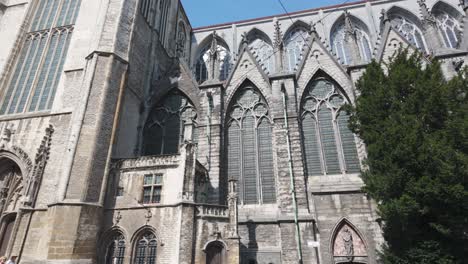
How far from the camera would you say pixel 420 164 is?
32.6 ft

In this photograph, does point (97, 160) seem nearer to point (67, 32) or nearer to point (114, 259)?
point (114, 259)

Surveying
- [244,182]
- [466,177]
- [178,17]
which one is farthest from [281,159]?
[178,17]

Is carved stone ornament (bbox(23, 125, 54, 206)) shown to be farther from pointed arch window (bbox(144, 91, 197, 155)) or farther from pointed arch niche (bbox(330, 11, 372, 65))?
pointed arch niche (bbox(330, 11, 372, 65))

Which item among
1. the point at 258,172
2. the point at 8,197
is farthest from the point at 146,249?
the point at 8,197

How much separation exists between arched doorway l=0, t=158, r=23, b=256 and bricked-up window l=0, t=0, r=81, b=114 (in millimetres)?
3110

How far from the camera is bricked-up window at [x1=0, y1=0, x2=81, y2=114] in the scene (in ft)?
51.7

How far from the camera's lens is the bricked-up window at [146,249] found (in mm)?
11250

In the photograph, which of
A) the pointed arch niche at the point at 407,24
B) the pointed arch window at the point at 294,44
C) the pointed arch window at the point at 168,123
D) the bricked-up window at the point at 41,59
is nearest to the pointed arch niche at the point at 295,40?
the pointed arch window at the point at 294,44

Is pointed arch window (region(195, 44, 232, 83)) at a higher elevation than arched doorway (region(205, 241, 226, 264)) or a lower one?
higher

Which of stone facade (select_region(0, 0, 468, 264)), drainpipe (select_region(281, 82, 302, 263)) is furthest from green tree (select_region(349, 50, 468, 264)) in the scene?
drainpipe (select_region(281, 82, 302, 263))

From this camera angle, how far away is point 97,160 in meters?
12.4

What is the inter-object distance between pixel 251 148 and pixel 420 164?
7.68 meters

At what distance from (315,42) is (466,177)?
35.7 feet

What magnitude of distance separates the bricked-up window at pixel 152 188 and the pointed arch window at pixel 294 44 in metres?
15.2
